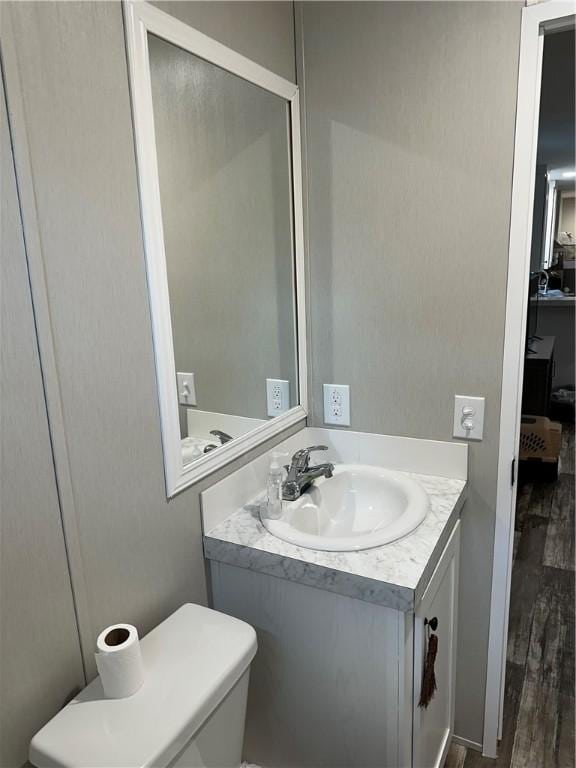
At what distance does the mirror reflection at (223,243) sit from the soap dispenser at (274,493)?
0.14 metres

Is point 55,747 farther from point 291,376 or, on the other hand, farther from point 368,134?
point 368,134

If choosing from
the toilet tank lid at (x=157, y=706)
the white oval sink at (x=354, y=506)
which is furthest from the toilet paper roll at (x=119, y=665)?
the white oval sink at (x=354, y=506)

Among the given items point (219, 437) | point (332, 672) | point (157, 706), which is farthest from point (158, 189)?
point (332, 672)

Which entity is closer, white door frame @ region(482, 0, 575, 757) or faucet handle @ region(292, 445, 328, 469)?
white door frame @ region(482, 0, 575, 757)

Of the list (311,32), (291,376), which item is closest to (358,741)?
(291,376)

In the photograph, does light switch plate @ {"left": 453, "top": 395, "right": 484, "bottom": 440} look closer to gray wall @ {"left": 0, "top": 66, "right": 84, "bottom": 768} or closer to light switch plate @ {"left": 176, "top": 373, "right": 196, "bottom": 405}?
light switch plate @ {"left": 176, "top": 373, "right": 196, "bottom": 405}

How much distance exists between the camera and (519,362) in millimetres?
1411

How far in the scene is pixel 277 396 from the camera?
1.62 metres

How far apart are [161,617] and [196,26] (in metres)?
1.30

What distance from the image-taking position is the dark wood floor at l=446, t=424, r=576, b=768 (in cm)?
165

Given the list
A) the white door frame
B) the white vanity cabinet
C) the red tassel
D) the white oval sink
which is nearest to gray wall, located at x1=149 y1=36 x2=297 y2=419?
the white oval sink

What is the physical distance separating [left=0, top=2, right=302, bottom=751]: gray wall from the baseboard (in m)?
1.14

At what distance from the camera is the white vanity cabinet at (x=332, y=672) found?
1.15m

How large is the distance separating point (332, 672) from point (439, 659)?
0.37 m
